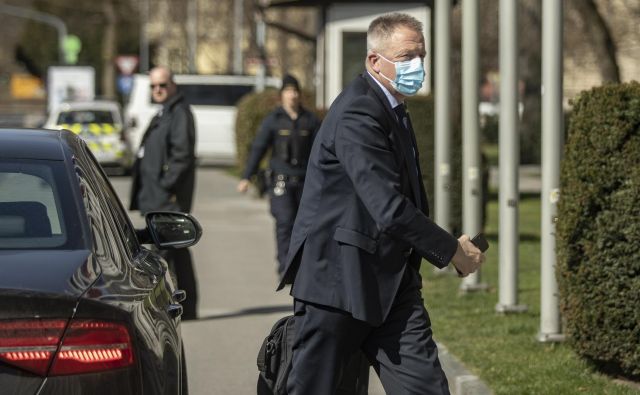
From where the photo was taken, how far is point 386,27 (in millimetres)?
4898

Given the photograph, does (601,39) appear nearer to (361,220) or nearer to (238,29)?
(361,220)

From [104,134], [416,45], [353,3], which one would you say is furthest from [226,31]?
[416,45]

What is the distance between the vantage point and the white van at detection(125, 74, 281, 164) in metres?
33.8

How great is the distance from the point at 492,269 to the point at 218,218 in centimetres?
772

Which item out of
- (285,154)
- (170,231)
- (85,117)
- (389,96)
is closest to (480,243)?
(389,96)

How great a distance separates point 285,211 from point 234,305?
943 mm

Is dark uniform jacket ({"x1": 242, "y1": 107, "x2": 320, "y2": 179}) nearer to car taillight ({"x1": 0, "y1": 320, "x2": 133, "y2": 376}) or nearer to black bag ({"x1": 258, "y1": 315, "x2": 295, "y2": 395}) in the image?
black bag ({"x1": 258, "y1": 315, "x2": 295, "y2": 395})

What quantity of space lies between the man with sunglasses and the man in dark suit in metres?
5.09

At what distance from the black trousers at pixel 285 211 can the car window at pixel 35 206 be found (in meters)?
6.52

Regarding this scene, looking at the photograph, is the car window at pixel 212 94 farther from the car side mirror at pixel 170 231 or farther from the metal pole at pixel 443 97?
the car side mirror at pixel 170 231

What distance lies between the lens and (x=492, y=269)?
526 inches

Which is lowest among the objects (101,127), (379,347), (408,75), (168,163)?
(379,347)

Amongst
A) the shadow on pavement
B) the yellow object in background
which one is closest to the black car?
the shadow on pavement

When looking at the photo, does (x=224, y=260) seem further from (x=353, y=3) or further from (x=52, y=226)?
(x=52, y=226)
